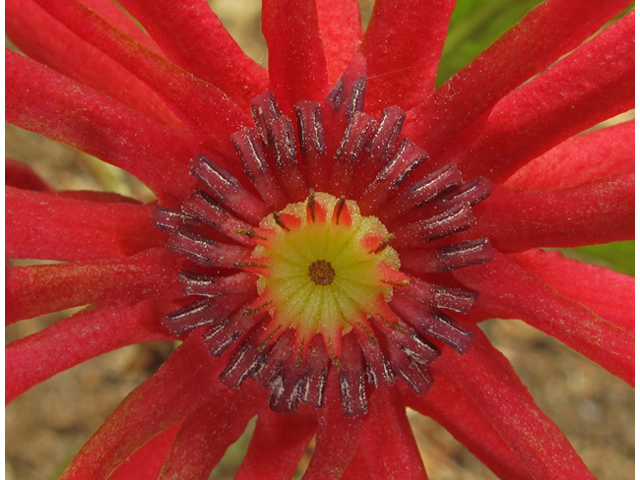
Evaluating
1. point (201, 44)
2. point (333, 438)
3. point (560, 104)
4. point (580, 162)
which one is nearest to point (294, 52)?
point (201, 44)

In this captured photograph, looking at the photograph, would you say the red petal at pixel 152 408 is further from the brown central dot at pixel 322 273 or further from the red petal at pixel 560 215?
the red petal at pixel 560 215

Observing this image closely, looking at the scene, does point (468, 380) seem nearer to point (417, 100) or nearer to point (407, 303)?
point (407, 303)

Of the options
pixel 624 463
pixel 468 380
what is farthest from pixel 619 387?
pixel 468 380

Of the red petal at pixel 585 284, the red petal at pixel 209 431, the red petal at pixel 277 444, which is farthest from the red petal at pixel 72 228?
the red petal at pixel 585 284

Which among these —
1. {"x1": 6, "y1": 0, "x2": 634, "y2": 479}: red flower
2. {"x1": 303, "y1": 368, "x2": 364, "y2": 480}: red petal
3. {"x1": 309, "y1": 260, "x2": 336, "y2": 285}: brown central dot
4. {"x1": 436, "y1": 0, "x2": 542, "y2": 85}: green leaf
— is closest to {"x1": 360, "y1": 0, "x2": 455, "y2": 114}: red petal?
{"x1": 6, "y1": 0, "x2": 634, "y2": 479}: red flower

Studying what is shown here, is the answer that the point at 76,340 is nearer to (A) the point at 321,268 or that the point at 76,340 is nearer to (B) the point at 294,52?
(A) the point at 321,268
